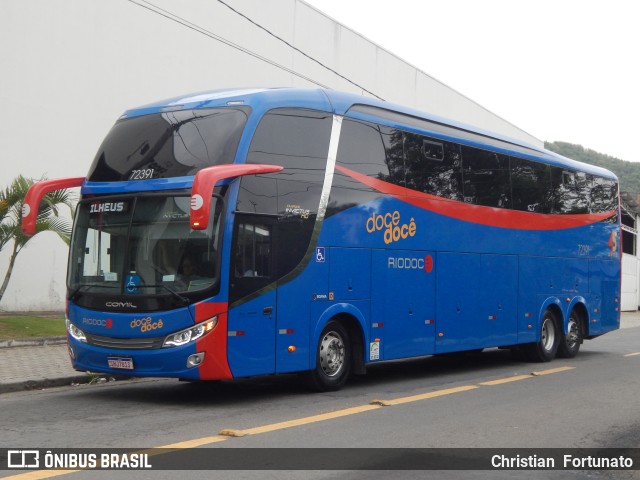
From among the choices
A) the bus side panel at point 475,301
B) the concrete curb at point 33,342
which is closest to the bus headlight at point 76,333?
the concrete curb at point 33,342

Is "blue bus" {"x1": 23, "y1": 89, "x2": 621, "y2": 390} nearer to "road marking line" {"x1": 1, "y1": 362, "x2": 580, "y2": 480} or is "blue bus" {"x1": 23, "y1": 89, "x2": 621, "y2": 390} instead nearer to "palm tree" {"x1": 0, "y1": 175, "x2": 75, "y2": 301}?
"road marking line" {"x1": 1, "y1": 362, "x2": 580, "y2": 480}

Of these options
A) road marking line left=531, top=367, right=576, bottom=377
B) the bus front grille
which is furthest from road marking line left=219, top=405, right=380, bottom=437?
road marking line left=531, top=367, right=576, bottom=377

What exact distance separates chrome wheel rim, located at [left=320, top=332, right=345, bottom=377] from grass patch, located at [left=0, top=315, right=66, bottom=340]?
6.80 metres

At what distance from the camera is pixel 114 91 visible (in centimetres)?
2227

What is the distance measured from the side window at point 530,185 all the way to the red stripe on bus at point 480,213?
16cm

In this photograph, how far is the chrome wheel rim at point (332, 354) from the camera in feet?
39.8

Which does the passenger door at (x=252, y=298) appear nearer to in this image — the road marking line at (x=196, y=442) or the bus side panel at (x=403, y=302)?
the road marking line at (x=196, y=442)

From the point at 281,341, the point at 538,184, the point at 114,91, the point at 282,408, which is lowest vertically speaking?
the point at 282,408

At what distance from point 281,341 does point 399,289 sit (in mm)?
2884

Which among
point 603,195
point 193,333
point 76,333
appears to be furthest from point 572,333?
point 76,333

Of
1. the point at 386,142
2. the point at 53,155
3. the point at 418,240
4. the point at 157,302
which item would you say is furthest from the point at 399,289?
the point at 53,155

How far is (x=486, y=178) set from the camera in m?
15.9

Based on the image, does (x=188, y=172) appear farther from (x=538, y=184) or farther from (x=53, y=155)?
(x=53, y=155)

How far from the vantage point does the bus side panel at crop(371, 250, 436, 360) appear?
13.1 meters
